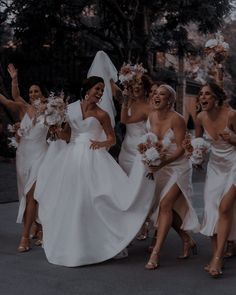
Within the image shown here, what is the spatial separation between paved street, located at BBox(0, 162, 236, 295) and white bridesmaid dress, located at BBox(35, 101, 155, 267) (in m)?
0.20

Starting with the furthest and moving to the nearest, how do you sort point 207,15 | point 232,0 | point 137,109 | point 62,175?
point 232,0
point 207,15
point 137,109
point 62,175

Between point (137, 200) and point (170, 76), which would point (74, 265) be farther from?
point (170, 76)

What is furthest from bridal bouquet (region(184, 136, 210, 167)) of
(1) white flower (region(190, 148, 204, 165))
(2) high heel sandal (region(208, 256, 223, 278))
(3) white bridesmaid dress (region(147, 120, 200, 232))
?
(2) high heel sandal (region(208, 256, 223, 278))

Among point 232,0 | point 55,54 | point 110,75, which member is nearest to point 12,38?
point 55,54

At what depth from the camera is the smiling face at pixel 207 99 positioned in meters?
6.07

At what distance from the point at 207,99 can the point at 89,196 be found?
176 cm

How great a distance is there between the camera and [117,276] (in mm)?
5797

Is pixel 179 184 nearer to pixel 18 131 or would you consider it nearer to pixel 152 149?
pixel 152 149

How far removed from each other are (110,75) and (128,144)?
1.35 meters

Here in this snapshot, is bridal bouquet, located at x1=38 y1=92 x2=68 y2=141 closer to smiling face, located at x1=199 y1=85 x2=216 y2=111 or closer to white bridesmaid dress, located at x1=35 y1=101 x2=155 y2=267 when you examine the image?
white bridesmaid dress, located at x1=35 y1=101 x2=155 y2=267

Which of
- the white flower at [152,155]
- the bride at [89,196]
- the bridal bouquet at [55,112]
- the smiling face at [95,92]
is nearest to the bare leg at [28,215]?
the bride at [89,196]

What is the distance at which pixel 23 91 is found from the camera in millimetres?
21328

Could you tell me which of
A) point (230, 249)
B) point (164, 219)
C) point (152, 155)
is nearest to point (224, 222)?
point (164, 219)

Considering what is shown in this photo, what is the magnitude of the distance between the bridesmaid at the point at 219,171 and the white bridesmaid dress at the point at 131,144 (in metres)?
1.35
